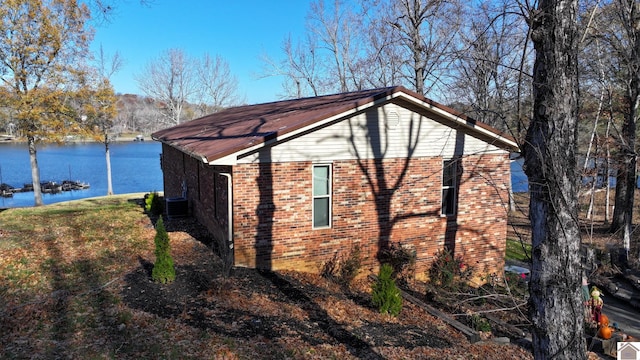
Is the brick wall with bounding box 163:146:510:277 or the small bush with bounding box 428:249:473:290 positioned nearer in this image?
the brick wall with bounding box 163:146:510:277

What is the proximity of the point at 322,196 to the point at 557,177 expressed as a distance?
21.6 ft

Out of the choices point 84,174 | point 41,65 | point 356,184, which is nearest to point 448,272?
point 356,184

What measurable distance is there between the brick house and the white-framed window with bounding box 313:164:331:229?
3 cm

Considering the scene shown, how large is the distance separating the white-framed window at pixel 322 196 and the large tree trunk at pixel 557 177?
625 cm

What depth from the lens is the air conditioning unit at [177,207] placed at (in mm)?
14680

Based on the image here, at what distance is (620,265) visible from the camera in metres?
15.7

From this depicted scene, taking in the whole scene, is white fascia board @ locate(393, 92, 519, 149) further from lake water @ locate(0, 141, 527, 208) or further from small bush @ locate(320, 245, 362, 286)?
lake water @ locate(0, 141, 527, 208)

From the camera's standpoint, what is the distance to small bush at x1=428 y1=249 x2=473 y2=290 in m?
11.4

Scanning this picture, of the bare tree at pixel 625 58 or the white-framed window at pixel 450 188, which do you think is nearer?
the white-framed window at pixel 450 188

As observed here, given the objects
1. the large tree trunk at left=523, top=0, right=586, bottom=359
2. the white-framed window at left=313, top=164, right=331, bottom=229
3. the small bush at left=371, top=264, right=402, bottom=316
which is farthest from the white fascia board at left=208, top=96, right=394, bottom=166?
the large tree trunk at left=523, top=0, right=586, bottom=359

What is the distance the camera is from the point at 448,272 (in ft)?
37.0

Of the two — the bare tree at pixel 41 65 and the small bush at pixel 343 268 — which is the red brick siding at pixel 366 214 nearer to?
the small bush at pixel 343 268

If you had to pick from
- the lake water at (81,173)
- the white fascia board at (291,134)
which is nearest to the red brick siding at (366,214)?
the white fascia board at (291,134)

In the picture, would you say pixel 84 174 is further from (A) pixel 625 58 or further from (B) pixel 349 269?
(A) pixel 625 58
